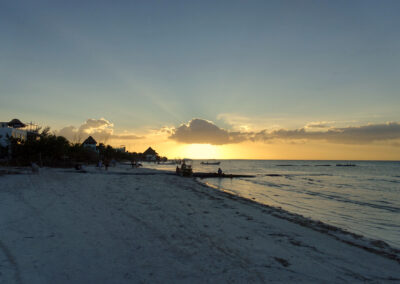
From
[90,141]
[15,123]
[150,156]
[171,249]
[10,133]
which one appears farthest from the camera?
[150,156]

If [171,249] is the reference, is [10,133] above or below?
above

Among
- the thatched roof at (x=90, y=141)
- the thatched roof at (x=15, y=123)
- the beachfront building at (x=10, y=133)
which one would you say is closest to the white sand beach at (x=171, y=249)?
the beachfront building at (x=10, y=133)

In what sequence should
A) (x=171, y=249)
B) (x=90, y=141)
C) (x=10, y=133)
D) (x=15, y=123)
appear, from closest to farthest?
(x=171, y=249)
(x=10, y=133)
(x=15, y=123)
(x=90, y=141)

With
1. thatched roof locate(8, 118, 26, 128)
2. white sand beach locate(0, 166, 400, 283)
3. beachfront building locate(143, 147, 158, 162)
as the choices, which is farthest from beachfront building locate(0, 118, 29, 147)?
beachfront building locate(143, 147, 158, 162)

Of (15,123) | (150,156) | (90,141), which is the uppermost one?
(15,123)

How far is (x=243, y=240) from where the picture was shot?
6.91 m

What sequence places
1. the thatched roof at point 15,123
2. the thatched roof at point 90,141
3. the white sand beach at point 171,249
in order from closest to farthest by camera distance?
1. the white sand beach at point 171,249
2. the thatched roof at point 15,123
3. the thatched roof at point 90,141

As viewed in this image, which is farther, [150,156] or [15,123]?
[150,156]

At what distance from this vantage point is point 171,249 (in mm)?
5883

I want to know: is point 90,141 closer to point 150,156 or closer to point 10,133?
point 10,133

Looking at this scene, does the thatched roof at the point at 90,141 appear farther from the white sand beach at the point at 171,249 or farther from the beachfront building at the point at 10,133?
the white sand beach at the point at 171,249

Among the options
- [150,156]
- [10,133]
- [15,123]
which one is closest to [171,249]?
[10,133]

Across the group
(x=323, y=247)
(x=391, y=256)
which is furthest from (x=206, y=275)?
(x=391, y=256)

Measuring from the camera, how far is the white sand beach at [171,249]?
4.58 meters
